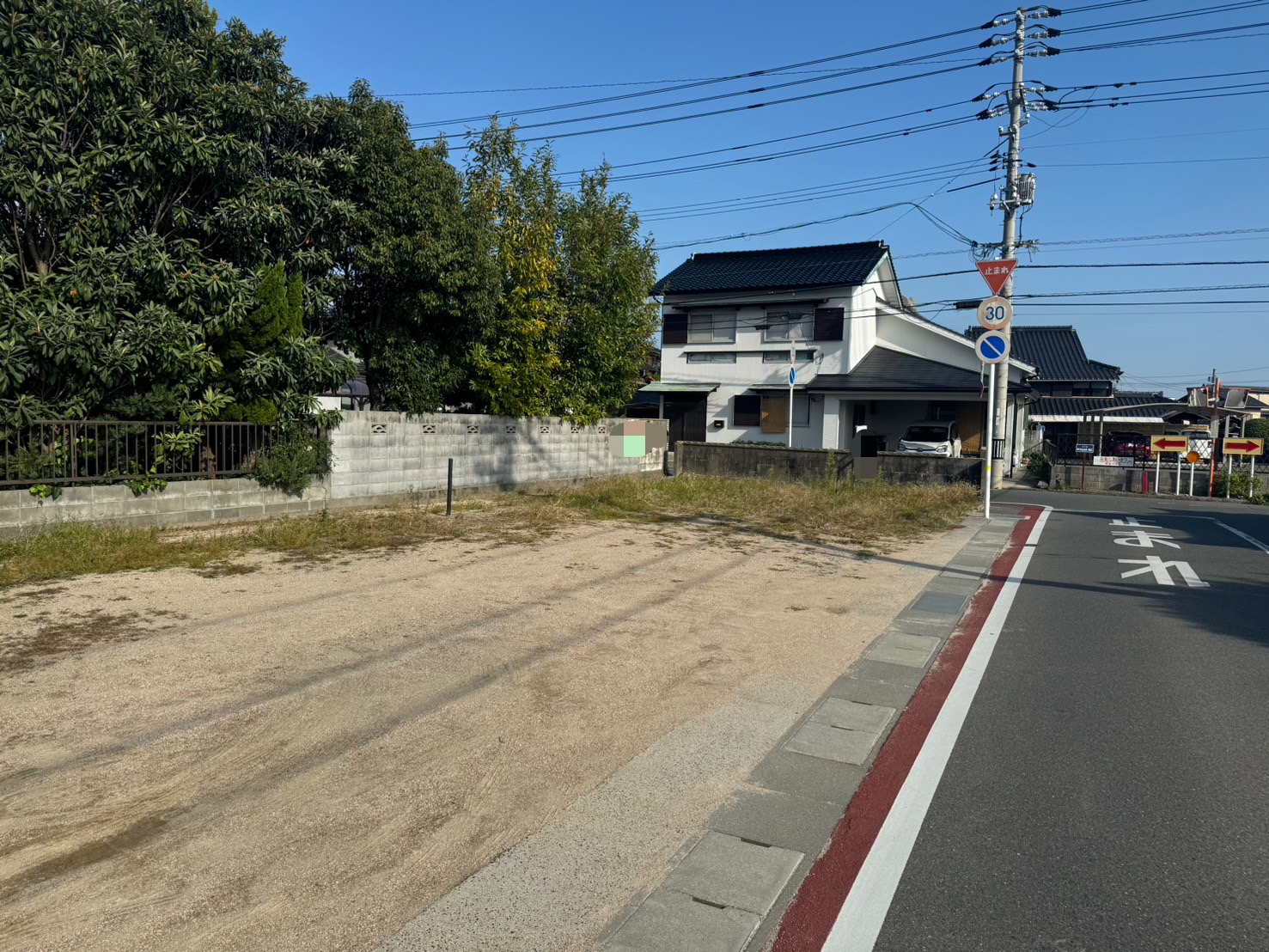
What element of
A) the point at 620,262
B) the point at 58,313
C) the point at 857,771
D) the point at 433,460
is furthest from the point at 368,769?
the point at 620,262

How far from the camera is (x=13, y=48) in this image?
33.9 feet

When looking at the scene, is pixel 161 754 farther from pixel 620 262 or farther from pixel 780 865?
pixel 620 262

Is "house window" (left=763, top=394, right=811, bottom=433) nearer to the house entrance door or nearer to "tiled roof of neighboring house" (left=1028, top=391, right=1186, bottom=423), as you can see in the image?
the house entrance door

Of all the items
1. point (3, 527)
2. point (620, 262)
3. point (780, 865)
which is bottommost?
point (780, 865)

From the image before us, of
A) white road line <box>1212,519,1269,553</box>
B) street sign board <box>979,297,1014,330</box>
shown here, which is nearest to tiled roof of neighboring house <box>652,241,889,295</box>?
street sign board <box>979,297,1014,330</box>

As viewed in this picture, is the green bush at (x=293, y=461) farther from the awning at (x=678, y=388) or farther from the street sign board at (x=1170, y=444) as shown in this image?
the street sign board at (x=1170, y=444)

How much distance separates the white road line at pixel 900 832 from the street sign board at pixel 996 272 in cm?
1076

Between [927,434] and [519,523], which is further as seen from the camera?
[927,434]

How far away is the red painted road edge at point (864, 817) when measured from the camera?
10.1 ft

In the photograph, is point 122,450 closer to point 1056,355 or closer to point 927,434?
point 927,434

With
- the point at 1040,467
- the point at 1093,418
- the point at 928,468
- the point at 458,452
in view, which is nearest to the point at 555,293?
the point at 458,452

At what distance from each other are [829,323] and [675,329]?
610cm

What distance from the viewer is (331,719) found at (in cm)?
491

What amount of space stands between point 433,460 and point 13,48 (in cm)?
827
